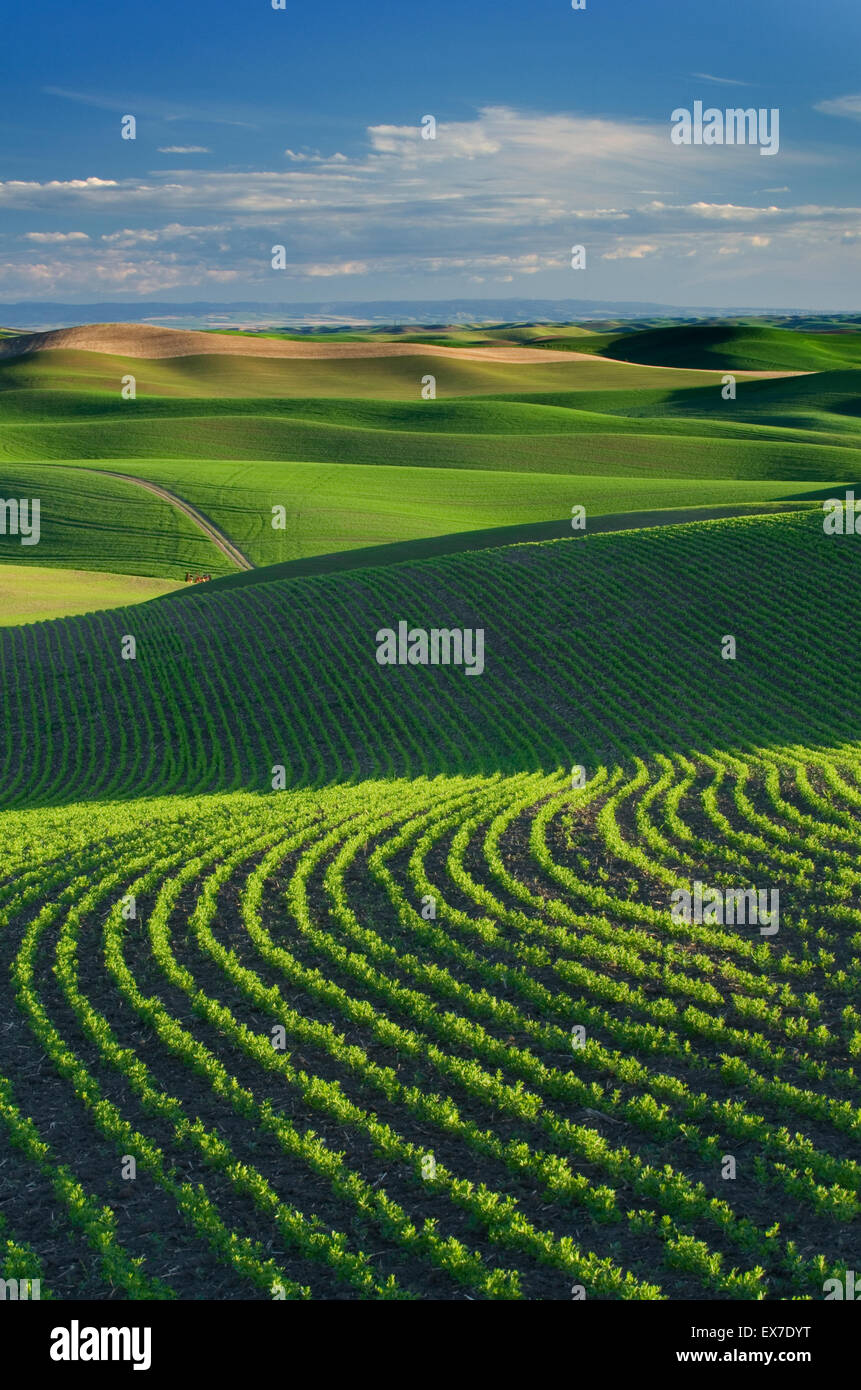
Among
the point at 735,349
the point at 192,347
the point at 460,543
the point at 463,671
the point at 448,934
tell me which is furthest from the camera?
the point at 735,349

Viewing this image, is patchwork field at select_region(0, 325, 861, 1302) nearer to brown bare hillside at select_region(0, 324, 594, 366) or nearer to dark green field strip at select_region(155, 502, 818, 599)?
dark green field strip at select_region(155, 502, 818, 599)

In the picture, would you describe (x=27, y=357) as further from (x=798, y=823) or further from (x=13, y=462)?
(x=798, y=823)

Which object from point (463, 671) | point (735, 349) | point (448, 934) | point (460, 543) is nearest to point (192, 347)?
point (735, 349)

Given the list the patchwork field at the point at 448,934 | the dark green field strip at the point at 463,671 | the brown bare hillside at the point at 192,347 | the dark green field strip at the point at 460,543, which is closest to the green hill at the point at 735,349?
the brown bare hillside at the point at 192,347

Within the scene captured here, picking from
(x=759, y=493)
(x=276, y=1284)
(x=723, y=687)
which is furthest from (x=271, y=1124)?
(x=759, y=493)

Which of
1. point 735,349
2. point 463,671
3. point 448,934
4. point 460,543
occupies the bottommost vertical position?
point 448,934

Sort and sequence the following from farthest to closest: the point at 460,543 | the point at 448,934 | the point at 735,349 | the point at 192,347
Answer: the point at 735,349 < the point at 192,347 < the point at 460,543 < the point at 448,934

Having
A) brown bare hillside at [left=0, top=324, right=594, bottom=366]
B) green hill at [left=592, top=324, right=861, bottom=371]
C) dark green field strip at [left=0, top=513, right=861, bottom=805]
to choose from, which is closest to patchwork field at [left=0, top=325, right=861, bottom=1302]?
dark green field strip at [left=0, top=513, right=861, bottom=805]

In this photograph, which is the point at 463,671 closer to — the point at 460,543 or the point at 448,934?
the point at 448,934

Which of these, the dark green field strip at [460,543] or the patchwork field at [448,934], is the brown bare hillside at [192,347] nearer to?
the dark green field strip at [460,543]
